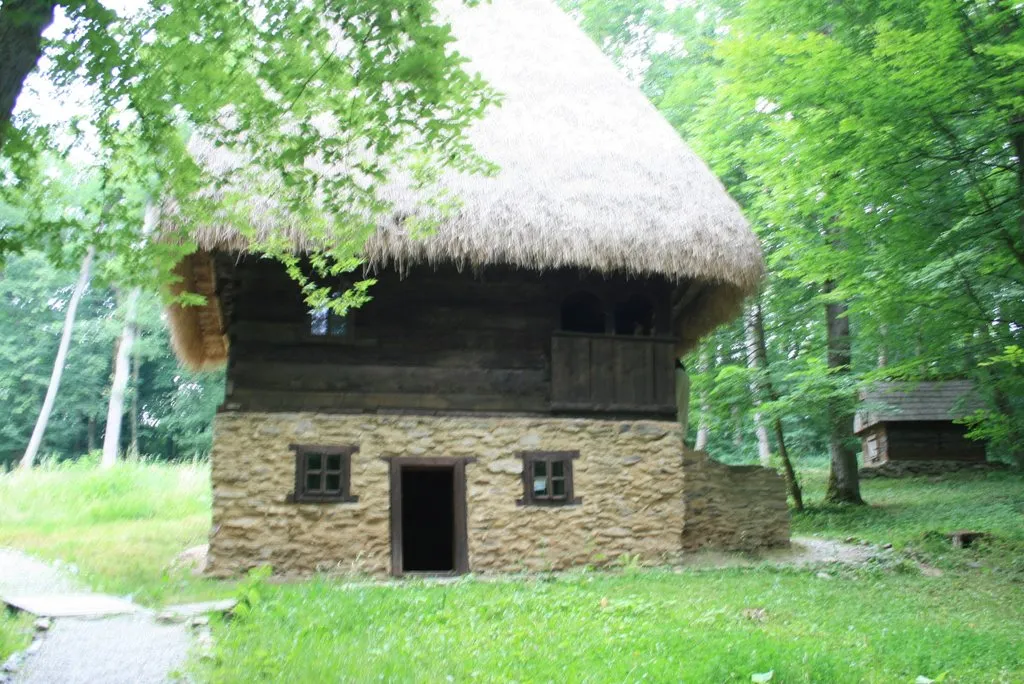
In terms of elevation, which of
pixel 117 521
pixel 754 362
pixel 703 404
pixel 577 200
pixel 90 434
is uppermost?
pixel 577 200

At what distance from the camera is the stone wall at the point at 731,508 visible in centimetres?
1182

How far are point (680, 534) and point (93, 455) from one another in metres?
19.1

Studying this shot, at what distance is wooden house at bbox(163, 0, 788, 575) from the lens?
397 inches

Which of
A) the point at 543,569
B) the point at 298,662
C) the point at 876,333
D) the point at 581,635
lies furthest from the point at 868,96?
the point at 298,662

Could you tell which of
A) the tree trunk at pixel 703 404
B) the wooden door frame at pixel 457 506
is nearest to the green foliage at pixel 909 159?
the tree trunk at pixel 703 404

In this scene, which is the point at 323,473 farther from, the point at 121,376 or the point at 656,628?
the point at 121,376

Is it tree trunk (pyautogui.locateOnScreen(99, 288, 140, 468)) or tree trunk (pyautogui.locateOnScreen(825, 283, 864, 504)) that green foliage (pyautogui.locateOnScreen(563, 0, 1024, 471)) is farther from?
tree trunk (pyautogui.locateOnScreen(99, 288, 140, 468))

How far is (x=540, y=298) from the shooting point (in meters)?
11.4

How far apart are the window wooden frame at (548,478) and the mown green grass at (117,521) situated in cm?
359

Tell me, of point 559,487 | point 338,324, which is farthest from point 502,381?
point 338,324

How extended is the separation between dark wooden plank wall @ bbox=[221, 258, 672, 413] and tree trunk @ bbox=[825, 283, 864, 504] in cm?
529

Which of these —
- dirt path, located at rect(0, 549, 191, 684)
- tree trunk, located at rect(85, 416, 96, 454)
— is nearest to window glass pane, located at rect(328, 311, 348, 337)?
dirt path, located at rect(0, 549, 191, 684)

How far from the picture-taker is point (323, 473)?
10195mm

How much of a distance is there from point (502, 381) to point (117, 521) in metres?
8.50
